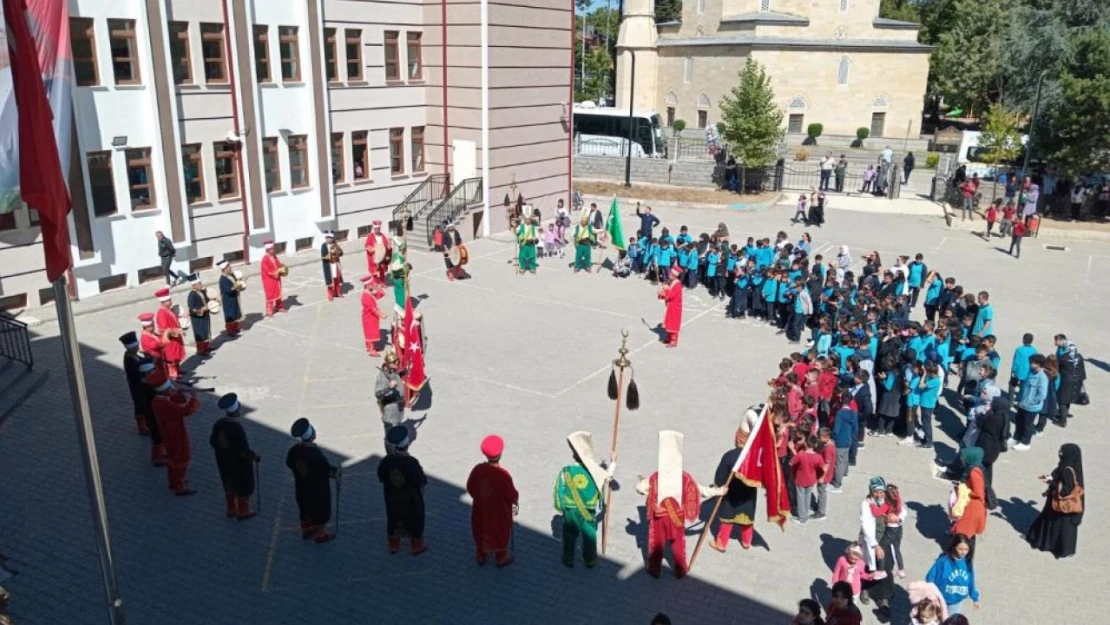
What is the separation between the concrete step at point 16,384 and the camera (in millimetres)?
13570

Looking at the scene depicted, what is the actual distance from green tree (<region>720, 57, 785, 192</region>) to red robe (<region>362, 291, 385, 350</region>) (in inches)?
887

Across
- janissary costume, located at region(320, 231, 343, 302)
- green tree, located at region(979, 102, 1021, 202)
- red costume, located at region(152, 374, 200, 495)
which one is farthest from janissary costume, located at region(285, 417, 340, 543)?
green tree, located at region(979, 102, 1021, 202)

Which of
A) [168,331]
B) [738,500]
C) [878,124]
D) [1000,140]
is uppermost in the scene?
[1000,140]

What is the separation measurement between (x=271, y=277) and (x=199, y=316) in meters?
2.59

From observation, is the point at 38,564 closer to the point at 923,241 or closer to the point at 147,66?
the point at 147,66

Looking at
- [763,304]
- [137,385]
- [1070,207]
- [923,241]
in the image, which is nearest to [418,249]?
[763,304]

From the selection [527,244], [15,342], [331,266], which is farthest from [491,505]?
[527,244]

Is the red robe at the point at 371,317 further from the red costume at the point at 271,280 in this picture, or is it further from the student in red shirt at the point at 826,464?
the student in red shirt at the point at 826,464

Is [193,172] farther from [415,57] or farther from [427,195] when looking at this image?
[415,57]

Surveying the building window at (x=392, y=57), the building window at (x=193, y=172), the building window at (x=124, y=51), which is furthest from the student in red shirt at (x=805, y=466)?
the building window at (x=392, y=57)

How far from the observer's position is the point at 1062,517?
9.73 metres

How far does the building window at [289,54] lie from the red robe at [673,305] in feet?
42.9

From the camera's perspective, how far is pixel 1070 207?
100 ft

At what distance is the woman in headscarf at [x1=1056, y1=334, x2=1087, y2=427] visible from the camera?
13.2 metres
